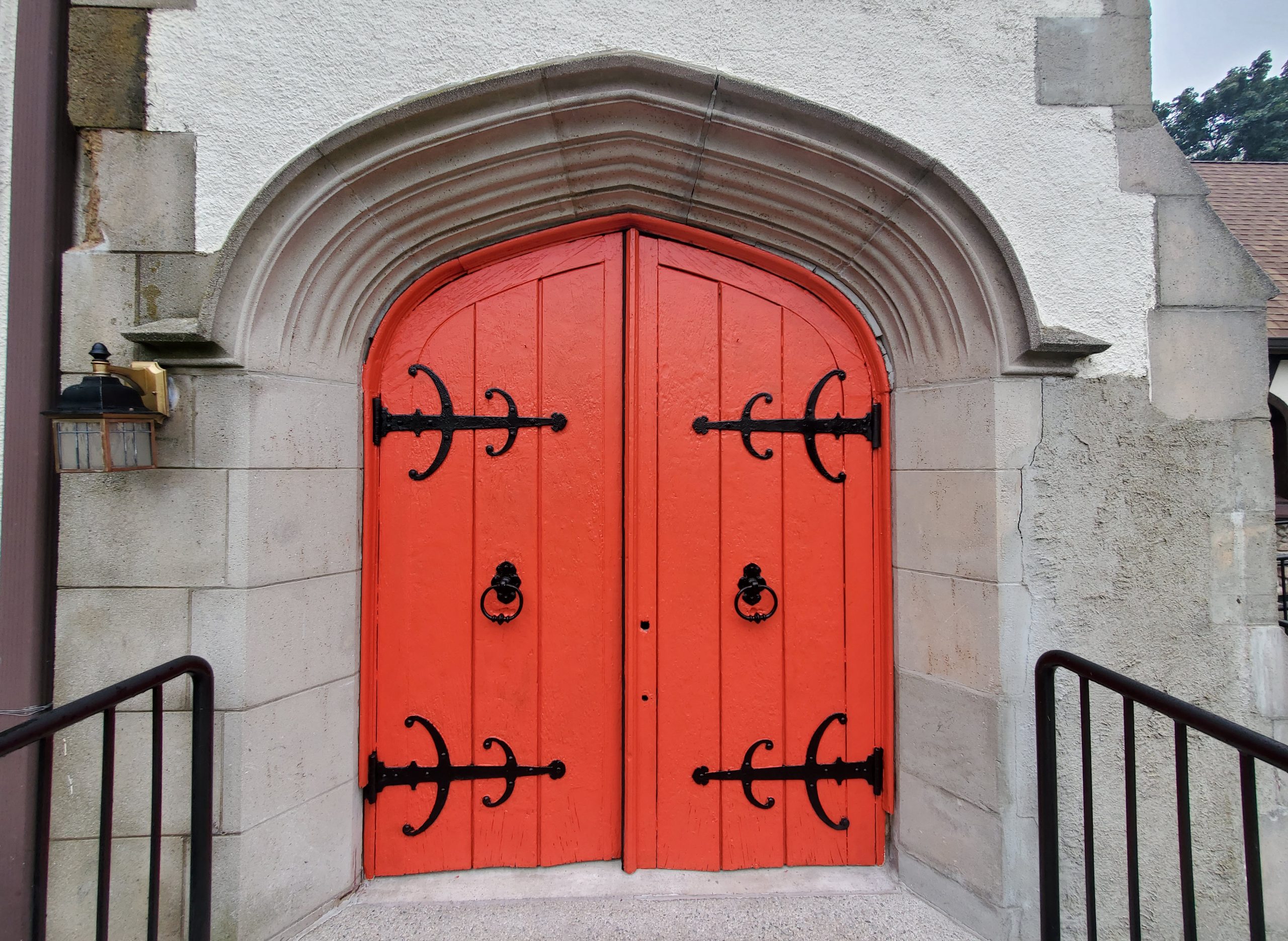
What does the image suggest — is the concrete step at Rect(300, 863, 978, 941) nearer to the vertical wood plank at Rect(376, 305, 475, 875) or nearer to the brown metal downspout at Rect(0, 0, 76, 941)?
the vertical wood plank at Rect(376, 305, 475, 875)

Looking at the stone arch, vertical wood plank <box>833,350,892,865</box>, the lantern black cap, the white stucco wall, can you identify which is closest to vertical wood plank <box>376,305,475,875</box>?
the stone arch

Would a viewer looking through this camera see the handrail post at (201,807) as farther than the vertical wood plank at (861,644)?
No

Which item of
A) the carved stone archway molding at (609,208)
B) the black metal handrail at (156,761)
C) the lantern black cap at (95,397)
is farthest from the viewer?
the carved stone archway molding at (609,208)

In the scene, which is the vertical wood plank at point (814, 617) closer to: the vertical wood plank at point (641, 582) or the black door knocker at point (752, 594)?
the black door knocker at point (752, 594)

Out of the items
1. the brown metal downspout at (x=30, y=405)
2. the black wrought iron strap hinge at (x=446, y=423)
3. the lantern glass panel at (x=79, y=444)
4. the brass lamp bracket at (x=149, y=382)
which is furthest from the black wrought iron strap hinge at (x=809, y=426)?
the brown metal downspout at (x=30, y=405)

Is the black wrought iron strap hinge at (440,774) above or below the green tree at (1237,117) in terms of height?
below

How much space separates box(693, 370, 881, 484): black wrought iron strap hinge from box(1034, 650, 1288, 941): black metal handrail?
0.83m

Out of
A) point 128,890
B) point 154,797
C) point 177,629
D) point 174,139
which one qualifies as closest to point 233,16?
point 174,139

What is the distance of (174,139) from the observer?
178 cm

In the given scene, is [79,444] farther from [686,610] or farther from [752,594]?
[752,594]

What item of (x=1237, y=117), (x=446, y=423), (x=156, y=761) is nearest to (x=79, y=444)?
(x=156, y=761)

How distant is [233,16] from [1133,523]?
3.02m

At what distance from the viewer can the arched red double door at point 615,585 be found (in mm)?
2059

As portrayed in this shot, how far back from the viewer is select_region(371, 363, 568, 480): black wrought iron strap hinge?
2062 mm
